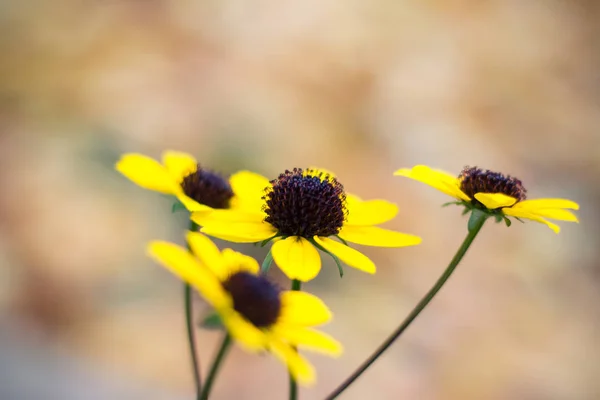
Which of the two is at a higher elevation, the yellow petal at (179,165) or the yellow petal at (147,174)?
the yellow petal at (179,165)

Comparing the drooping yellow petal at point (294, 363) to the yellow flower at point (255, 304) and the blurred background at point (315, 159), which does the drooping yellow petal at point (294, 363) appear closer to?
the yellow flower at point (255, 304)

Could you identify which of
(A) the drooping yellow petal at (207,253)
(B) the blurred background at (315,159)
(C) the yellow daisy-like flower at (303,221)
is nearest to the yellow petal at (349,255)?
(C) the yellow daisy-like flower at (303,221)

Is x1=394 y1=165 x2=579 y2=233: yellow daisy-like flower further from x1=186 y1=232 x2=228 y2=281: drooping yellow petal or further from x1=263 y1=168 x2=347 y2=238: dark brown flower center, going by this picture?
x1=186 y1=232 x2=228 y2=281: drooping yellow petal

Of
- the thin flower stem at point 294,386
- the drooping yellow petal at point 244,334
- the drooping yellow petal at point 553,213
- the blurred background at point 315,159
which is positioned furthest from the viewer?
the blurred background at point 315,159

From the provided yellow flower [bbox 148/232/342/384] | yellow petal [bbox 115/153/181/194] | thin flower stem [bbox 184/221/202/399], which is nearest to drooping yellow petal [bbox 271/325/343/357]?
→ yellow flower [bbox 148/232/342/384]

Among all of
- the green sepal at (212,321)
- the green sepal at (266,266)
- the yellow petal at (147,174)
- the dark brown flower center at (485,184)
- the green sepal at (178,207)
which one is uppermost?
the dark brown flower center at (485,184)

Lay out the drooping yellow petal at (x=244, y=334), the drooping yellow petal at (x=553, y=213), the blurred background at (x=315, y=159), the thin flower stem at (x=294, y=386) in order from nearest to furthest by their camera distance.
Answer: the drooping yellow petal at (x=244, y=334)
the thin flower stem at (x=294, y=386)
the drooping yellow petal at (x=553, y=213)
the blurred background at (x=315, y=159)

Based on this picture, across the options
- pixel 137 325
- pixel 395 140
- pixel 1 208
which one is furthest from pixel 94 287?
pixel 395 140

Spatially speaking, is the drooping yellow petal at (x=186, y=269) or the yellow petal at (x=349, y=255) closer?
the drooping yellow petal at (x=186, y=269)
